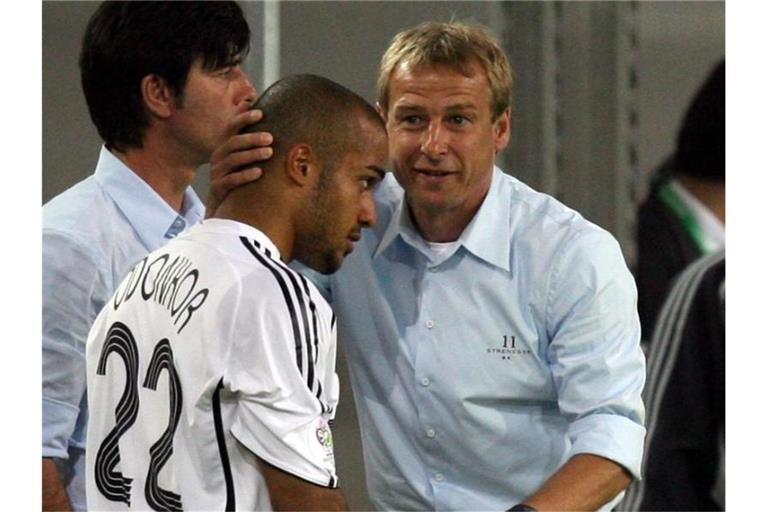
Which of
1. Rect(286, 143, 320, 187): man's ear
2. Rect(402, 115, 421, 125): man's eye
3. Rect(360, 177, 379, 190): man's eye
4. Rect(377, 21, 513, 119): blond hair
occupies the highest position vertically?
Rect(377, 21, 513, 119): blond hair

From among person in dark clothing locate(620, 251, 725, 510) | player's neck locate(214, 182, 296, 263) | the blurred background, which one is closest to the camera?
player's neck locate(214, 182, 296, 263)

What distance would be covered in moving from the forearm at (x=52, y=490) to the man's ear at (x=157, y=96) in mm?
481

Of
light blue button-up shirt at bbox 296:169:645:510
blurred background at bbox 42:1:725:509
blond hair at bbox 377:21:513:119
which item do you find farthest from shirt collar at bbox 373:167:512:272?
blurred background at bbox 42:1:725:509

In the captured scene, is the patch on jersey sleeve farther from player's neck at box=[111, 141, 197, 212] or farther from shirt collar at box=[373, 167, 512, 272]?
player's neck at box=[111, 141, 197, 212]

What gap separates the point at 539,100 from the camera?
2.27m

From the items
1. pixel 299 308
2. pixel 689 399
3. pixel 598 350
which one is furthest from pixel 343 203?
pixel 689 399

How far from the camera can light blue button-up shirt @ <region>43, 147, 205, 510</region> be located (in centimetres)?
153

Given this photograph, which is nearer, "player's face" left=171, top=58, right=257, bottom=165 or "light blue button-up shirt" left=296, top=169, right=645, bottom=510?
"light blue button-up shirt" left=296, top=169, right=645, bottom=510

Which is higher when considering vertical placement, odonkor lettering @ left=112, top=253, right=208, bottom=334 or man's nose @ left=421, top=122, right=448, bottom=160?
man's nose @ left=421, top=122, right=448, bottom=160

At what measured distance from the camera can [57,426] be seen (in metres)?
1.53

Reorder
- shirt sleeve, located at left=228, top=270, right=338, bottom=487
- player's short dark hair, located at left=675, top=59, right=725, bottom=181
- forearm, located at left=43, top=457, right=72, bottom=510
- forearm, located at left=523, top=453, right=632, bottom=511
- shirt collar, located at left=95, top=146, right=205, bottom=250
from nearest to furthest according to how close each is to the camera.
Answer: shirt sleeve, located at left=228, top=270, right=338, bottom=487 → forearm, located at left=523, top=453, right=632, bottom=511 → forearm, located at left=43, top=457, right=72, bottom=510 → shirt collar, located at left=95, top=146, right=205, bottom=250 → player's short dark hair, located at left=675, top=59, right=725, bottom=181

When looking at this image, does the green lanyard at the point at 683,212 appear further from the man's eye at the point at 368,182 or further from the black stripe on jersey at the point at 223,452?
the black stripe on jersey at the point at 223,452

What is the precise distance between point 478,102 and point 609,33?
75 cm

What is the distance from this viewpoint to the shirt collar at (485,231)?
155 cm
